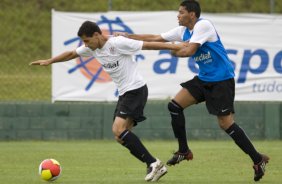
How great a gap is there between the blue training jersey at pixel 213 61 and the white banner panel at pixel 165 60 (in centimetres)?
563

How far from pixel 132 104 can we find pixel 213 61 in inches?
45.3

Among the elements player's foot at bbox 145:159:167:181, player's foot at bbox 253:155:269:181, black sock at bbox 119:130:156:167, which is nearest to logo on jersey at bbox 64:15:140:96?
black sock at bbox 119:130:156:167

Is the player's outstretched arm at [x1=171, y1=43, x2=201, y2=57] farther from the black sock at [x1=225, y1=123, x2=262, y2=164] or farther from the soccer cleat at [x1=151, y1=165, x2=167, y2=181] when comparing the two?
the soccer cleat at [x1=151, y1=165, x2=167, y2=181]

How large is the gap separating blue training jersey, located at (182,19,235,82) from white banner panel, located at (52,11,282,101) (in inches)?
222

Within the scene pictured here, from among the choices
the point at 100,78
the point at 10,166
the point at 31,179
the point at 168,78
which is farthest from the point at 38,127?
the point at 31,179

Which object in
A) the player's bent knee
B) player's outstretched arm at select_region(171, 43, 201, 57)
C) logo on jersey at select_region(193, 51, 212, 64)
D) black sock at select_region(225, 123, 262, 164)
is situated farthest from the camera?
the player's bent knee

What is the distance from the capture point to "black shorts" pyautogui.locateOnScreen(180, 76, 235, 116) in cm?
1026

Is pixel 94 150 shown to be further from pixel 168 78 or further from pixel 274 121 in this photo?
pixel 274 121

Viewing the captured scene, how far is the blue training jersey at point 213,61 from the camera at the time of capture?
10.2 meters

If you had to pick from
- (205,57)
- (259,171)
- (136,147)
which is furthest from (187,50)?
(259,171)

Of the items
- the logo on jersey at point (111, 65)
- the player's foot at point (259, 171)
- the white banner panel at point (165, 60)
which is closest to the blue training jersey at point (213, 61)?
the logo on jersey at point (111, 65)

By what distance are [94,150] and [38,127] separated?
6.96 feet

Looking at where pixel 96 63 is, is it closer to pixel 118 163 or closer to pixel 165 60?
pixel 165 60

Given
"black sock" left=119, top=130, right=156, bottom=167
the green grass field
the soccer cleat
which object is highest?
"black sock" left=119, top=130, right=156, bottom=167
